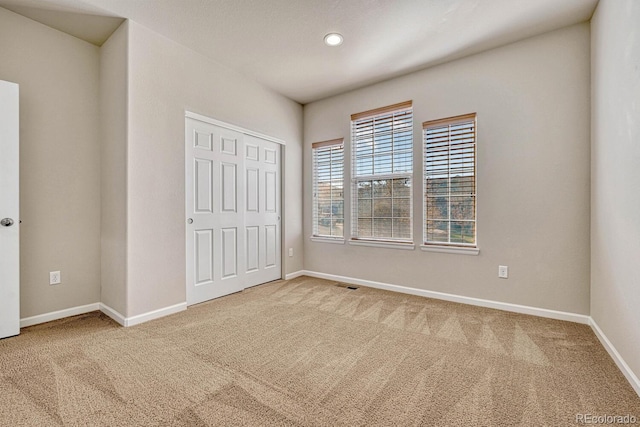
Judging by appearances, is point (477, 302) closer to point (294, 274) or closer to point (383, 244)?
point (383, 244)

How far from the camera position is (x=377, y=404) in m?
1.57

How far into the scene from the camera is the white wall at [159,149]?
2.69 meters

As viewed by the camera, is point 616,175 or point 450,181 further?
point 450,181

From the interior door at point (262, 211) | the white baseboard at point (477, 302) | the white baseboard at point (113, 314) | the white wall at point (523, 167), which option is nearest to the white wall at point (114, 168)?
the white baseboard at point (113, 314)

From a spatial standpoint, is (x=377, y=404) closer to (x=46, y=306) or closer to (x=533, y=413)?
(x=533, y=413)

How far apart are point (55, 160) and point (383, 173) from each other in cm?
347

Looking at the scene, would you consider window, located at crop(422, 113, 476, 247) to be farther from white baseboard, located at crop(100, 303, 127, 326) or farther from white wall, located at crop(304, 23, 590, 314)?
white baseboard, located at crop(100, 303, 127, 326)

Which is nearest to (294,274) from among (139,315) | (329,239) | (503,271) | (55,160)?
(329,239)

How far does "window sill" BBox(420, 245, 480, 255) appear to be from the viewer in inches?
125

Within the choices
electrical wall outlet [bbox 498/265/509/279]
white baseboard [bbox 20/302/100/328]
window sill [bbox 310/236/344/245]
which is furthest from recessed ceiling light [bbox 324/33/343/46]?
white baseboard [bbox 20/302/100/328]

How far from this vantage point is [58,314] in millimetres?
2787

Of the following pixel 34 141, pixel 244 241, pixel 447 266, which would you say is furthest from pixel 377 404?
pixel 34 141
